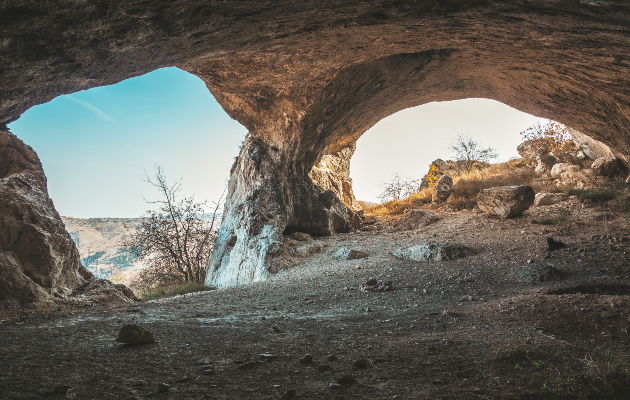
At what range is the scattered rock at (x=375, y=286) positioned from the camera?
17.9 feet

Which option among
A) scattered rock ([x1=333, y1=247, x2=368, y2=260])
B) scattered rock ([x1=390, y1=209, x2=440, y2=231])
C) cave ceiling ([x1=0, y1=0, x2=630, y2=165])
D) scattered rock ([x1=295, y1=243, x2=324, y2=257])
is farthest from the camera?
scattered rock ([x1=390, y1=209, x2=440, y2=231])

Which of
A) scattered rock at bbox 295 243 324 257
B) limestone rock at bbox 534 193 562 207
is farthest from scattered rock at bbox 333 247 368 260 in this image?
limestone rock at bbox 534 193 562 207

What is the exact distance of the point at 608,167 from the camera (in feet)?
38.6

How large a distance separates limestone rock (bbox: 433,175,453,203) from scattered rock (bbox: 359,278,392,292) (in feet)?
34.3

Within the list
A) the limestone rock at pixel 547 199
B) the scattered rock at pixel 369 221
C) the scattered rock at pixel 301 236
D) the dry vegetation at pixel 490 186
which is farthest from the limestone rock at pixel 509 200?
the scattered rock at pixel 301 236

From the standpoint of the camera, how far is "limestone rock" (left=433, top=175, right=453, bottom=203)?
15062mm

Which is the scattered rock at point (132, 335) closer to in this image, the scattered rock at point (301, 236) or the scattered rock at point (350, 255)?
the scattered rock at point (350, 255)

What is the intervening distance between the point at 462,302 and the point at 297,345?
2699 mm

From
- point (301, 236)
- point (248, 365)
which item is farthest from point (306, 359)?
point (301, 236)

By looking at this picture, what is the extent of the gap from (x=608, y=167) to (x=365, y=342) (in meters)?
13.7

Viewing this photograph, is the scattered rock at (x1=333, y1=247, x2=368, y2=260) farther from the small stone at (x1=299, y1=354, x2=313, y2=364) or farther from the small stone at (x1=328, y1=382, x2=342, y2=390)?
the small stone at (x1=328, y1=382, x2=342, y2=390)

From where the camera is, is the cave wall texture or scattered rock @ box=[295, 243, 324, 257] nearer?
the cave wall texture

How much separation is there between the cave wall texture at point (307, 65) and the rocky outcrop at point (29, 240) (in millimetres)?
364

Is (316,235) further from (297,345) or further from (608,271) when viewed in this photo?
(297,345)
